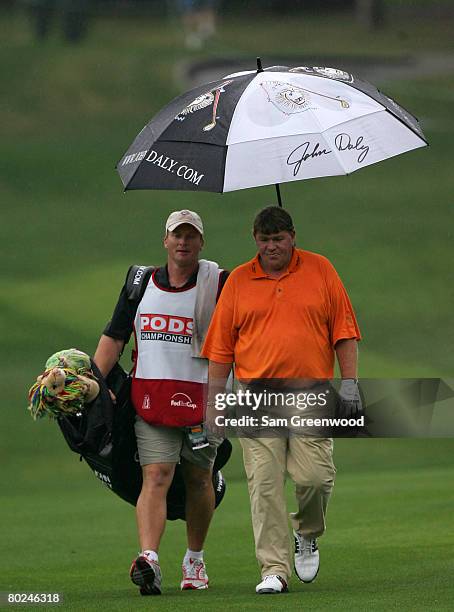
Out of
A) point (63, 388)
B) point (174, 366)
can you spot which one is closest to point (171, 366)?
point (174, 366)

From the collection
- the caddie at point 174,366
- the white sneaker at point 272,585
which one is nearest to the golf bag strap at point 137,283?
the caddie at point 174,366

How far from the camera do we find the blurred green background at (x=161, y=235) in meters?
10.5

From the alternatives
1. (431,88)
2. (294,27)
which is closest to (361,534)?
(431,88)

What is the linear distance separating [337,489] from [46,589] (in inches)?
243

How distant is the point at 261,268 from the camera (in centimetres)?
778

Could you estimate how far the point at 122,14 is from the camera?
48594 mm

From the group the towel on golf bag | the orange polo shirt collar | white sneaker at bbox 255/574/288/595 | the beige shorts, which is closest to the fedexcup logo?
the beige shorts

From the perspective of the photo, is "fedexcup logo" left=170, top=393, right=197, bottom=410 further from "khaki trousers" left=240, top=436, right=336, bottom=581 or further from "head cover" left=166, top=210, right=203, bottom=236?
"head cover" left=166, top=210, right=203, bottom=236

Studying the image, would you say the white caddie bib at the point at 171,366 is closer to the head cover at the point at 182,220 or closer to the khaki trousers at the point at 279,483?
the head cover at the point at 182,220

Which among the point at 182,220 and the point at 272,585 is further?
the point at 182,220

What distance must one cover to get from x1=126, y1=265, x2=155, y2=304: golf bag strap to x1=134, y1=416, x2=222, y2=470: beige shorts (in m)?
0.66

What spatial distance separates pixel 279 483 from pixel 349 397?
1.85 feet

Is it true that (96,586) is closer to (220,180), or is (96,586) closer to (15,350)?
(220,180)

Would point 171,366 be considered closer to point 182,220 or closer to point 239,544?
point 182,220
